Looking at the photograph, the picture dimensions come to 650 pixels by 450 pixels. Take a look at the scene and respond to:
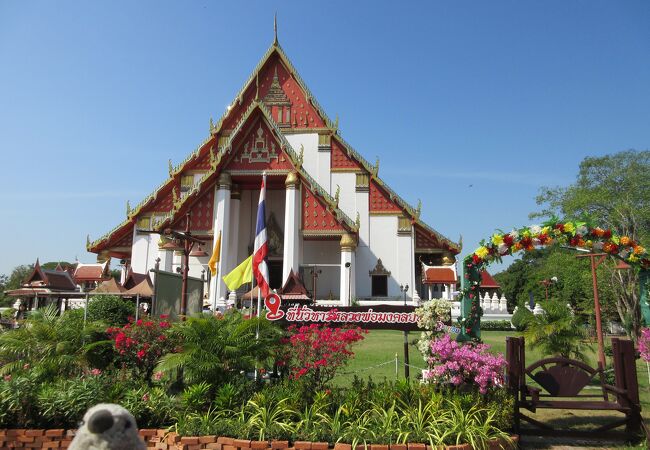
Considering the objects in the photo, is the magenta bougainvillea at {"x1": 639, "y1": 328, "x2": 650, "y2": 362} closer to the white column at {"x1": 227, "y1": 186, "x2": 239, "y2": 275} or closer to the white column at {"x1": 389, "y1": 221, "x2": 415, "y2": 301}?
the white column at {"x1": 389, "y1": 221, "x2": 415, "y2": 301}

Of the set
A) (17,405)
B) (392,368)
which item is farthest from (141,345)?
(392,368)

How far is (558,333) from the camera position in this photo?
9.95 m

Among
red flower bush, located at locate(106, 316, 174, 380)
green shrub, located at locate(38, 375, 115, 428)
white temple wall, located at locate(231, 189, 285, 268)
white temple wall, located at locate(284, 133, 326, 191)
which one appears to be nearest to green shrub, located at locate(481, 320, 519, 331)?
white temple wall, located at locate(284, 133, 326, 191)

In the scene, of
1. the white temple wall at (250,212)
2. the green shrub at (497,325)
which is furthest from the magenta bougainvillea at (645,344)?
the white temple wall at (250,212)

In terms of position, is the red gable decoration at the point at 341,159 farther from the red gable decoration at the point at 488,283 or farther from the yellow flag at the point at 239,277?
the yellow flag at the point at 239,277

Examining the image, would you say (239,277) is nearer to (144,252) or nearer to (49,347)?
(49,347)

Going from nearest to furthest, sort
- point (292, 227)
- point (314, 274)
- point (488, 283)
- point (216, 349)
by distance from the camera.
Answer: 1. point (216, 349)
2. point (292, 227)
3. point (314, 274)
4. point (488, 283)

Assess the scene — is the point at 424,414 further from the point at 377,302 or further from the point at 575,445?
the point at 377,302

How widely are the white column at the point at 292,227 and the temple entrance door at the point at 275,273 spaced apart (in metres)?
2.79

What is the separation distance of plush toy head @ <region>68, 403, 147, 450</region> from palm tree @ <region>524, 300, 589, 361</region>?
964cm

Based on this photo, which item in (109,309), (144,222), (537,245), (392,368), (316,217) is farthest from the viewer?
(144,222)

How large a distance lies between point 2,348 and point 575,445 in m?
7.82

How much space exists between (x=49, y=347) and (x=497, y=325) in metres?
20.2

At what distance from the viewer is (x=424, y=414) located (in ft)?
18.8
